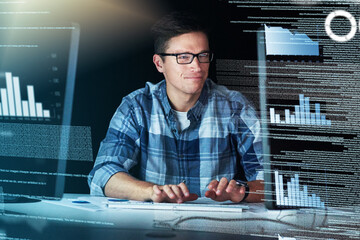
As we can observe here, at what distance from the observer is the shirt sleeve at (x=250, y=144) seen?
984mm

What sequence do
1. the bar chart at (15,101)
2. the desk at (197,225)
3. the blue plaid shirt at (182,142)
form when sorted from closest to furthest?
the desk at (197,225)
the blue plaid shirt at (182,142)
the bar chart at (15,101)

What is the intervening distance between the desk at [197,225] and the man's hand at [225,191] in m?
0.04

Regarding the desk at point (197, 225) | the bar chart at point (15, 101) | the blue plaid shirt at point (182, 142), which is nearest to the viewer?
the desk at point (197, 225)

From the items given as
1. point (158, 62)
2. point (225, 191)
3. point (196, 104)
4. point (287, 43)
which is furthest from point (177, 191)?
point (287, 43)

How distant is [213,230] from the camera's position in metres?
0.92

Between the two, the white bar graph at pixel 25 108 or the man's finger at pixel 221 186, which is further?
the white bar graph at pixel 25 108

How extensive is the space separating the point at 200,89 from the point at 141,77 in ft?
0.52

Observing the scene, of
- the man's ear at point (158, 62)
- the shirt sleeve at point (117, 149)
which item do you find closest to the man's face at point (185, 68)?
the man's ear at point (158, 62)

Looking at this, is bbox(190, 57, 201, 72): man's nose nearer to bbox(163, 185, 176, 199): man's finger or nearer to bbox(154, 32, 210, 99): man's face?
bbox(154, 32, 210, 99): man's face

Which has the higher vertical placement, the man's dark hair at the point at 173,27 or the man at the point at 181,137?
the man's dark hair at the point at 173,27

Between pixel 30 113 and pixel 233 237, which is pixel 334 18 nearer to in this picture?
pixel 233 237

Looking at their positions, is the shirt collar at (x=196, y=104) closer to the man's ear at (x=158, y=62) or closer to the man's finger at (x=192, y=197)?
the man's ear at (x=158, y=62)

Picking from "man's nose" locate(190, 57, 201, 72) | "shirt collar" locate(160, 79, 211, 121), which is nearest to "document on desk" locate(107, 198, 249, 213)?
"shirt collar" locate(160, 79, 211, 121)

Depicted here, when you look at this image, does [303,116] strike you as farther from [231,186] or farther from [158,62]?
[158,62]
